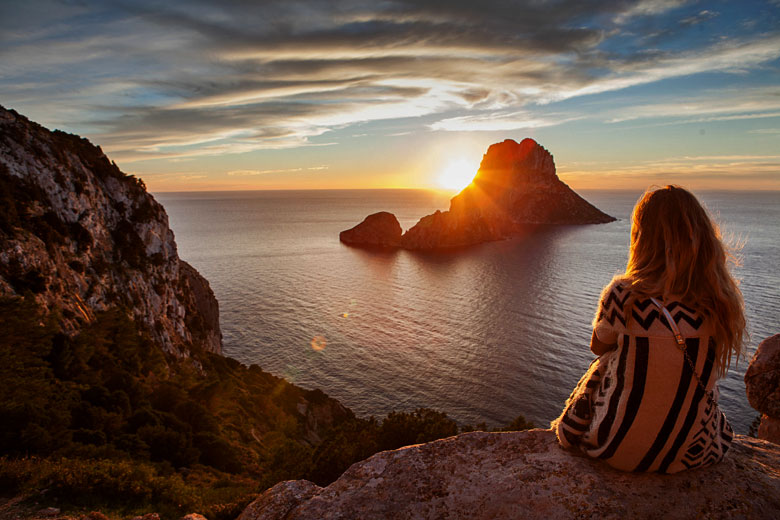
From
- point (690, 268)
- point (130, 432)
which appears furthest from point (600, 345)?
point (130, 432)

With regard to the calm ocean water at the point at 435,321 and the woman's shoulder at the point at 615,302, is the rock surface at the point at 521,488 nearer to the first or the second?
the woman's shoulder at the point at 615,302

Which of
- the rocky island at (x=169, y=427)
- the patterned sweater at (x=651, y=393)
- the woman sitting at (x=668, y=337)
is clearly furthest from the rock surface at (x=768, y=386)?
the woman sitting at (x=668, y=337)

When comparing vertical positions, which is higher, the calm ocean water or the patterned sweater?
the patterned sweater

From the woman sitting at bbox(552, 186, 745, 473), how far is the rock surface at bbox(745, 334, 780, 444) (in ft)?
30.8

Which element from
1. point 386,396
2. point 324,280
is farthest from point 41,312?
point 324,280

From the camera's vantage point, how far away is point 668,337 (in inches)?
163

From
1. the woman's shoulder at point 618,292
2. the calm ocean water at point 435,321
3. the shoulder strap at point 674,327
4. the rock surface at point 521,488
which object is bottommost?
the calm ocean water at point 435,321

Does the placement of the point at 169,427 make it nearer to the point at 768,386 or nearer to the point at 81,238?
the point at 81,238

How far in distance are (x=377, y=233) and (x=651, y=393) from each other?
488 ft

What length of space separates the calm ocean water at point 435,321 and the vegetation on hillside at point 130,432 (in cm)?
1759

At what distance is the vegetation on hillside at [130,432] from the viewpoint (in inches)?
465

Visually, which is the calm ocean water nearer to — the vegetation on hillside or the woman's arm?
the vegetation on hillside

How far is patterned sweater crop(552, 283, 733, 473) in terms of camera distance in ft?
13.6

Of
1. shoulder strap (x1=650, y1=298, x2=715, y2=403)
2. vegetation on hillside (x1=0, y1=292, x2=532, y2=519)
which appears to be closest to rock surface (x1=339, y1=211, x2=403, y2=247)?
vegetation on hillside (x1=0, y1=292, x2=532, y2=519)
